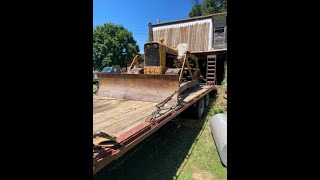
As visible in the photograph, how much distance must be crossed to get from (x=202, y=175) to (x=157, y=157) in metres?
0.97

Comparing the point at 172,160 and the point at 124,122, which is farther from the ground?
the point at 124,122

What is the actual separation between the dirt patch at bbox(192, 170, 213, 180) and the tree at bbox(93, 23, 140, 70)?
26131 mm

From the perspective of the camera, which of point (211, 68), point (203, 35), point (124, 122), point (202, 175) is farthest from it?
point (203, 35)

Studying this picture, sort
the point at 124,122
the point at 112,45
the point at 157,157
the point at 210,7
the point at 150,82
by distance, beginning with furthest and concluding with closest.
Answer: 1. the point at 210,7
2. the point at 112,45
3. the point at 150,82
4. the point at 157,157
5. the point at 124,122

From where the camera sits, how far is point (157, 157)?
4.17 metres

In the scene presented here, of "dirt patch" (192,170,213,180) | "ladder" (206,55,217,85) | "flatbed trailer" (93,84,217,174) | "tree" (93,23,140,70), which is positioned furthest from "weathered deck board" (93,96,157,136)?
"tree" (93,23,140,70)

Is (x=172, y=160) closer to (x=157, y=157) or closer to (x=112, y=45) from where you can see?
(x=157, y=157)

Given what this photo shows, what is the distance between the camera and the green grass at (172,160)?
11.7 feet

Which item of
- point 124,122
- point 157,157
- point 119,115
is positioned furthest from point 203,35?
point 124,122

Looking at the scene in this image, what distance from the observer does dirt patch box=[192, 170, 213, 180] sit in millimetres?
3484

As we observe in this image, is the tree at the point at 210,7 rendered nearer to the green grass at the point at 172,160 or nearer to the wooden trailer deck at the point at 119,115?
the wooden trailer deck at the point at 119,115
